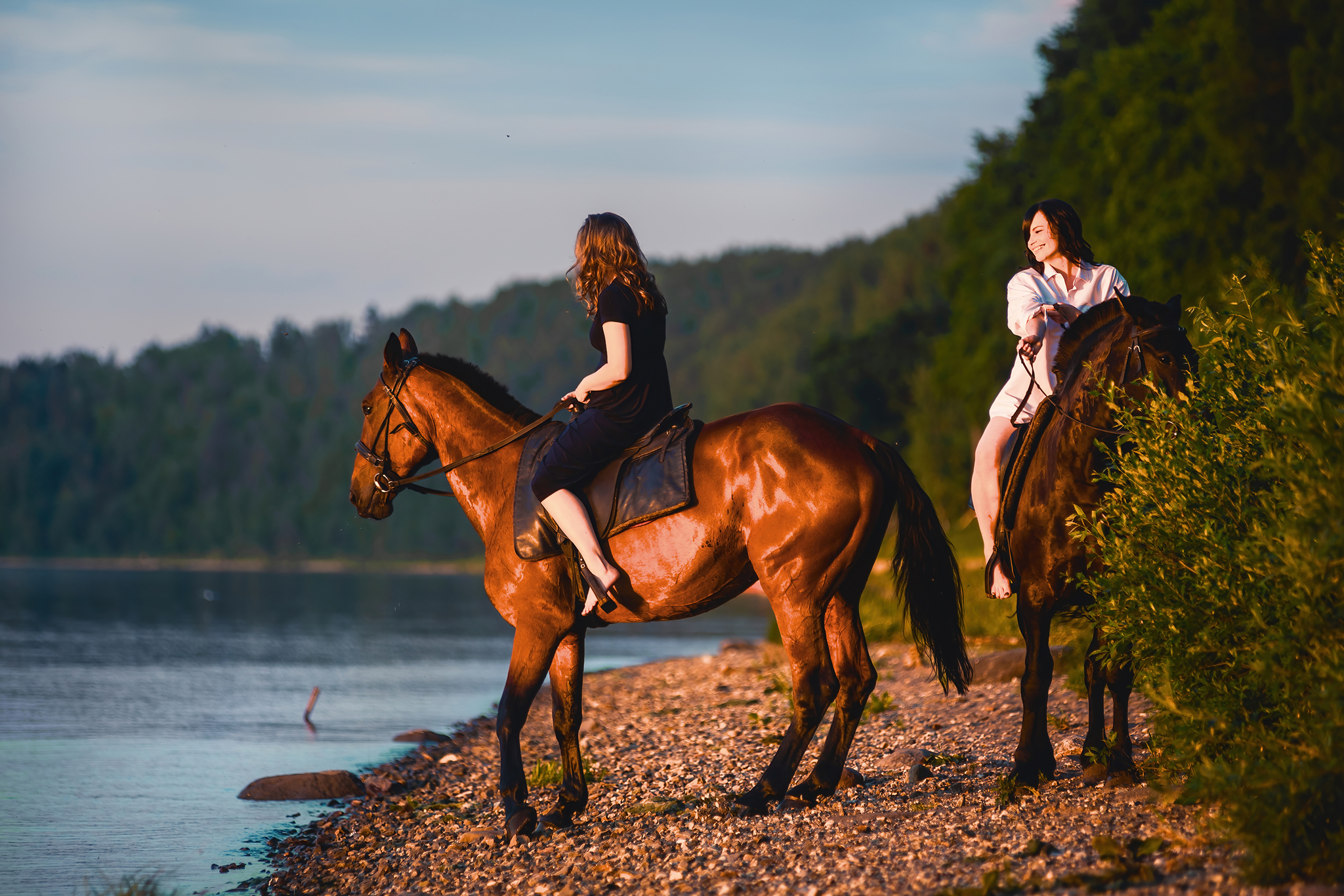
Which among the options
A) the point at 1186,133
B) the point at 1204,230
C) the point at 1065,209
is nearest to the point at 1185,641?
the point at 1065,209

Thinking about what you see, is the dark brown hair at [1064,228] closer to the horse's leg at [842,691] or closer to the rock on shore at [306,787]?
the horse's leg at [842,691]

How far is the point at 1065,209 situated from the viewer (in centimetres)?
790

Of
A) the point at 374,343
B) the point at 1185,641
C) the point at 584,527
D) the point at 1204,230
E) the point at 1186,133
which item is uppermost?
the point at 374,343

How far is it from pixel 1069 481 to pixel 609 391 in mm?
2819

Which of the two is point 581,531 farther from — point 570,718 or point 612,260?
point 612,260

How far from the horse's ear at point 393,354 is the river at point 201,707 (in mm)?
3697

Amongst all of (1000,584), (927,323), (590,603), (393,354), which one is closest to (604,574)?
(590,603)

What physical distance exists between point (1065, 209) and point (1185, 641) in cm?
306

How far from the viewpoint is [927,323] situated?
77.5m

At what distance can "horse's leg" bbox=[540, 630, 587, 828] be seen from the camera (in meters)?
7.81

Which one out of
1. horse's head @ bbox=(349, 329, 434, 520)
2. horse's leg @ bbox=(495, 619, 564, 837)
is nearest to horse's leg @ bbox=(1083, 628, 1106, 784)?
horse's leg @ bbox=(495, 619, 564, 837)

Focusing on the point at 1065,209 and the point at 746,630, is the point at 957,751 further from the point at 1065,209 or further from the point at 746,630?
the point at 746,630

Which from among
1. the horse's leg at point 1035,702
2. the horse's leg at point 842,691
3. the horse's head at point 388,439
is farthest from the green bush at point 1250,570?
the horse's head at point 388,439

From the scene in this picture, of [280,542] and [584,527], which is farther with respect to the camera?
[280,542]
